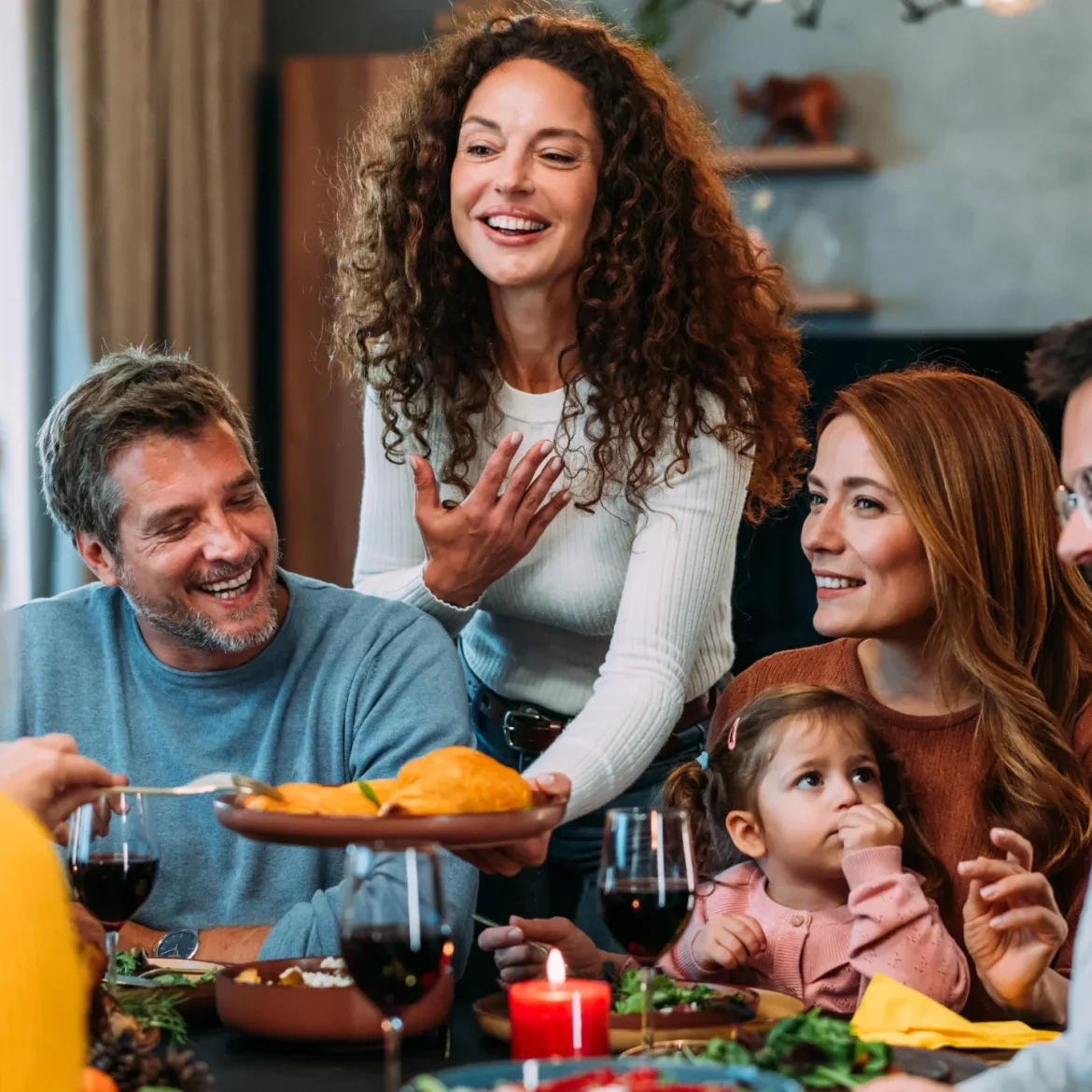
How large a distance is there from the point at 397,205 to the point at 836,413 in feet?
2.39

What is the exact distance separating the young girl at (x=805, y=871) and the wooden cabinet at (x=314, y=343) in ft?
9.10

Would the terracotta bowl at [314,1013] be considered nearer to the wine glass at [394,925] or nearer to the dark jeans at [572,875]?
the wine glass at [394,925]

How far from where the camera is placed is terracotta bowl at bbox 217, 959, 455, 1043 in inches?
56.4

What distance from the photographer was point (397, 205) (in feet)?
8.04

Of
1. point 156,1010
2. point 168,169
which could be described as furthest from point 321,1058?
point 168,169

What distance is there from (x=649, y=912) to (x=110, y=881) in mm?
487

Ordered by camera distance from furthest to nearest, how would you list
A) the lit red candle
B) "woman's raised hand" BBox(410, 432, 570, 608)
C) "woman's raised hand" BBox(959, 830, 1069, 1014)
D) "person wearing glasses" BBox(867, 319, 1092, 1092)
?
"woman's raised hand" BBox(410, 432, 570, 608) < "woman's raised hand" BBox(959, 830, 1069, 1014) < the lit red candle < "person wearing glasses" BBox(867, 319, 1092, 1092)

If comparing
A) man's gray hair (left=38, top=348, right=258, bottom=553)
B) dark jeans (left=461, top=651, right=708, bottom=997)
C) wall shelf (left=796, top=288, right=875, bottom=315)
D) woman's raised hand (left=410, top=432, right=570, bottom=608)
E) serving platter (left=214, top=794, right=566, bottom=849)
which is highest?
wall shelf (left=796, top=288, right=875, bottom=315)

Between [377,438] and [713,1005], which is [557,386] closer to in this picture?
[377,438]

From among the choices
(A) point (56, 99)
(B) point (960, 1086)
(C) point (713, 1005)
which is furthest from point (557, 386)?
(A) point (56, 99)

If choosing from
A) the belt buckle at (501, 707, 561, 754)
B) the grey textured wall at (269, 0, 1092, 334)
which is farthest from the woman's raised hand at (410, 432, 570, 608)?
the grey textured wall at (269, 0, 1092, 334)

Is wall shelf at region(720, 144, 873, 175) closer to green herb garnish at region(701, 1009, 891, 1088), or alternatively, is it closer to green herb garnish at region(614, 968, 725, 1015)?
green herb garnish at region(614, 968, 725, 1015)

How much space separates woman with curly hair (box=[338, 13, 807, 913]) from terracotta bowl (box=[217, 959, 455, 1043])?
2.21 feet

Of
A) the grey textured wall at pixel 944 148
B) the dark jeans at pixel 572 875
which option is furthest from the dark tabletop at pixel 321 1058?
the grey textured wall at pixel 944 148
